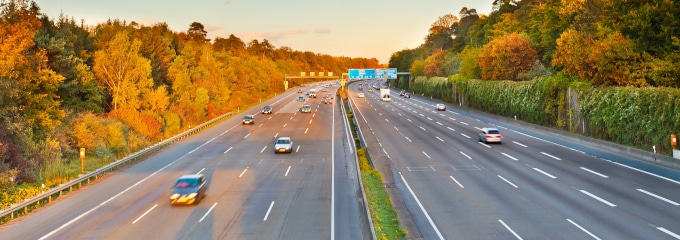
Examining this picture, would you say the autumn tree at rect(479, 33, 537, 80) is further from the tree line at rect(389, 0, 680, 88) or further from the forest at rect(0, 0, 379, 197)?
the forest at rect(0, 0, 379, 197)

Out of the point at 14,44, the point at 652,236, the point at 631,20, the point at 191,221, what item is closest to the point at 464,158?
the point at 631,20

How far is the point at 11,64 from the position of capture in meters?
36.9

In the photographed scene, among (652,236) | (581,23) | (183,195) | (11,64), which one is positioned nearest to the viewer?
(652,236)

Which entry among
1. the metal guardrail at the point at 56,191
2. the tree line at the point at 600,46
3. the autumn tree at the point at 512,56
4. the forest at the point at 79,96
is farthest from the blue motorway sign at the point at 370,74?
the metal guardrail at the point at 56,191

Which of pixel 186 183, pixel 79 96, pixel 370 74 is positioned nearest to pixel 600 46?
pixel 186 183

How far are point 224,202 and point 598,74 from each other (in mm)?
35674

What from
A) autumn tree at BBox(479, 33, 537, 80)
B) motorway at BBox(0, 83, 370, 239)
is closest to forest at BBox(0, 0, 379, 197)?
motorway at BBox(0, 83, 370, 239)

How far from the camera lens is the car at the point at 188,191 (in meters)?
25.4

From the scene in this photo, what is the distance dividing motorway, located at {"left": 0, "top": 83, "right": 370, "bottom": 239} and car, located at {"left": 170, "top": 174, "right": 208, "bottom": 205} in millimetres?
420

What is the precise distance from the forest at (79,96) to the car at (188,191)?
7789mm

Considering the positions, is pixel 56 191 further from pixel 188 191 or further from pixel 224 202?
pixel 224 202

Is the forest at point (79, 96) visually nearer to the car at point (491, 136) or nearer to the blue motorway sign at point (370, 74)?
the car at point (491, 136)

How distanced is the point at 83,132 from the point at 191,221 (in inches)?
1019

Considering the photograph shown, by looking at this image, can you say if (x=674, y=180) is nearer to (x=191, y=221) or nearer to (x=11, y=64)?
(x=191, y=221)
